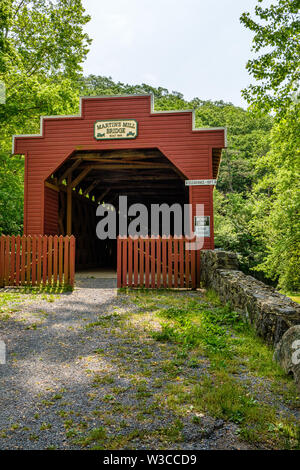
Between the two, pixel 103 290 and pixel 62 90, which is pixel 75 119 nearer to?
pixel 103 290

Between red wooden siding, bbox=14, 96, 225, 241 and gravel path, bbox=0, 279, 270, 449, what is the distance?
6.51m

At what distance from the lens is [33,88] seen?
52.0 feet

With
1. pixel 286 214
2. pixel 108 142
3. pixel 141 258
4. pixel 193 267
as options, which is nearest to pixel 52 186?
pixel 108 142

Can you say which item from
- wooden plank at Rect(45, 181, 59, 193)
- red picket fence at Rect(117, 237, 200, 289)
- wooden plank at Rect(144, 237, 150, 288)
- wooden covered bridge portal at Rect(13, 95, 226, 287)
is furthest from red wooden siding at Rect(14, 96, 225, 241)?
wooden plank at Rect(144, 237, 150, 288)

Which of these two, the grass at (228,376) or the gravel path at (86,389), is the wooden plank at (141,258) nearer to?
the grass at (228,376)

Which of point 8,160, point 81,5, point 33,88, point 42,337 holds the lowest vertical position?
point 42,337

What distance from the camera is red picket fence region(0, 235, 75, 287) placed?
30.2ft

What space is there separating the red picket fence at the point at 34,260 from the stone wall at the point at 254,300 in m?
3.87

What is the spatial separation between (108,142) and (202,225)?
13.8 ft

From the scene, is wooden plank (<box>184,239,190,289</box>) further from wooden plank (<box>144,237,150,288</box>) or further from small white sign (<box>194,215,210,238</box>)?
small white sign (<box>194,215,210,238</box>)

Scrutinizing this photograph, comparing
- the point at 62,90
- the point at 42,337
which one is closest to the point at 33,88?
the point at 62,90

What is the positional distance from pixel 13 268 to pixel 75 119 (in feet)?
17.8

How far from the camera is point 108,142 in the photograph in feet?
37.4

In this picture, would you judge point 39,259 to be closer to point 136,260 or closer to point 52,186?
point 136,260
